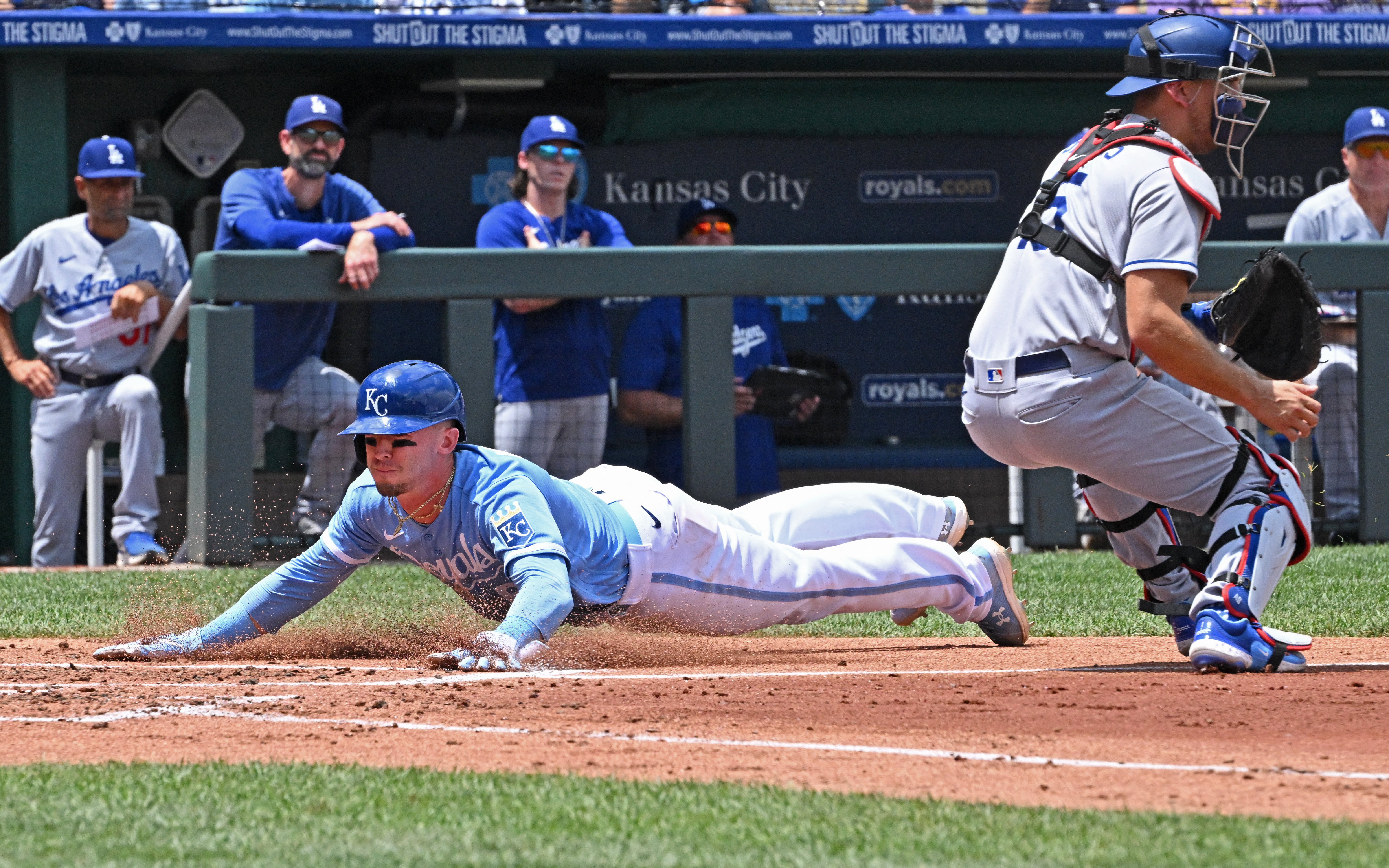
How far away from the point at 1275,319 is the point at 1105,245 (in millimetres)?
589

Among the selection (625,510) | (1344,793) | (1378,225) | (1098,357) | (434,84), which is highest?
(434,84)

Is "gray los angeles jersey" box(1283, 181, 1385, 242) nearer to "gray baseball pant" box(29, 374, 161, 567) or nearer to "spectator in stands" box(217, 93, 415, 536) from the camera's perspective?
"spectator in stands" box(217, 93, 415, 536)

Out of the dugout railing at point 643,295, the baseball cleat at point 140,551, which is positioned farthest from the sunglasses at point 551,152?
the baseball cleat at point 140,551

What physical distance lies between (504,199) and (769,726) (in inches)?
251

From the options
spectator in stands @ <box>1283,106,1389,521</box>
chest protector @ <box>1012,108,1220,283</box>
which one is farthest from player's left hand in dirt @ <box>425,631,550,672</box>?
spectator in stands @ <box>1283,106,1389,521</box>

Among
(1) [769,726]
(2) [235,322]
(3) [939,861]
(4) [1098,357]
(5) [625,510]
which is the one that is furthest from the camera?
(2) [235,322]

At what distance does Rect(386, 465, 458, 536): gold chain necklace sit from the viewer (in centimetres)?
468

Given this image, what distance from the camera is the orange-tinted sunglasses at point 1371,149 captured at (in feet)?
27.8

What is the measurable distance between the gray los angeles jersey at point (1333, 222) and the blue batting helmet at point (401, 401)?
5202 millimetres

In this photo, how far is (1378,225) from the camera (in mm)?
8508

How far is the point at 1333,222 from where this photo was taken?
844cm

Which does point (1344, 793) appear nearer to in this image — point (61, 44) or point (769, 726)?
point (769, 726)

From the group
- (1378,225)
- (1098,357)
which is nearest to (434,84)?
(1378,225)

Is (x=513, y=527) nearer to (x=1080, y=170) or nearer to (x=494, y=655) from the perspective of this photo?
(x=494, y=655)
